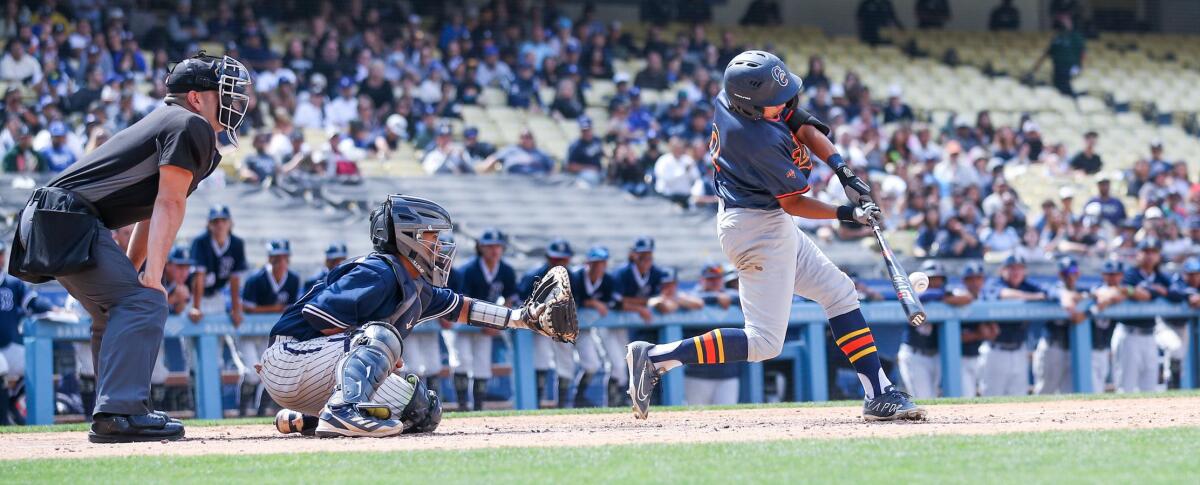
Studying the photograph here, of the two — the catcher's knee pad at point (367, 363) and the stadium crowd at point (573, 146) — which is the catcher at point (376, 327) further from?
the stadium crowd at point (573, 146)

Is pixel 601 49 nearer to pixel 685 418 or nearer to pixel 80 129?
pixel 80 129

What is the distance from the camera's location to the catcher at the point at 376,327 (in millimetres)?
6125

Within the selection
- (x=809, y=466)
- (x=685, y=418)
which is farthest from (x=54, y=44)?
(x=809, y=466)

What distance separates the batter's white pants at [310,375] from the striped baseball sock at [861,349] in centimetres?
204

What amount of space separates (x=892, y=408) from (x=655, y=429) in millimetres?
1094

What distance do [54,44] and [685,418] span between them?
11.7 m

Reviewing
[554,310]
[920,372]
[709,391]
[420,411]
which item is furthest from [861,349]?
[920,372]

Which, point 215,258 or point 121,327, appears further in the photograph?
point 215,258

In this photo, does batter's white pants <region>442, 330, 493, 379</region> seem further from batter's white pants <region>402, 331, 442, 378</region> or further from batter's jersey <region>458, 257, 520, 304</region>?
batter's jersey <region>458, 257, 520, 304</region>

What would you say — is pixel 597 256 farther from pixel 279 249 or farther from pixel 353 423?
pixel 353 423

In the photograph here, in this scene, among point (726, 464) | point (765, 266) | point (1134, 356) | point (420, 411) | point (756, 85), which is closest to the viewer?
point (726, 464)

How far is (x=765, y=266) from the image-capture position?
6816 millimetres

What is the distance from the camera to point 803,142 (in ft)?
23.3

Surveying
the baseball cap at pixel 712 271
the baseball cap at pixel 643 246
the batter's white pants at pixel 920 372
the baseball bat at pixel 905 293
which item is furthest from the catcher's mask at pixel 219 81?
the batter's white pants at pixel 920 372
